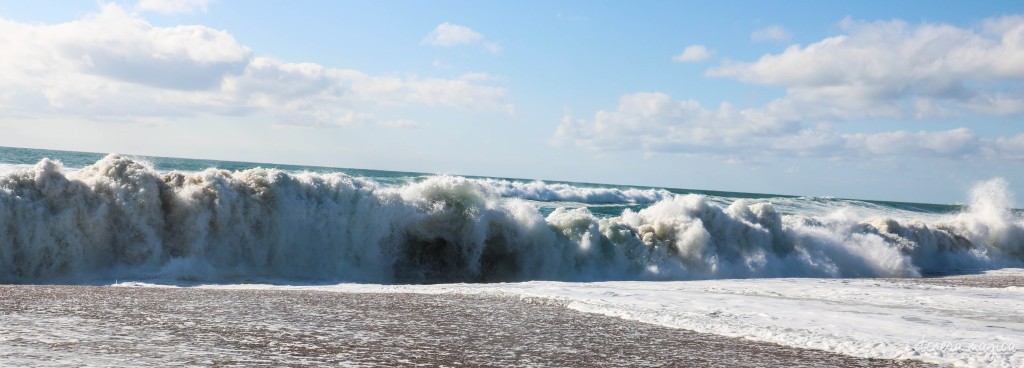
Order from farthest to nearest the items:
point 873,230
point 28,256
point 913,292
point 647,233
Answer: point 873,230, point 647,233, point 28,256, point 913,292

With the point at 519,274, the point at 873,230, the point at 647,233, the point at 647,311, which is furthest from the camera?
the point at 873,230

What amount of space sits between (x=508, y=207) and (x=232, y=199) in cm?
686

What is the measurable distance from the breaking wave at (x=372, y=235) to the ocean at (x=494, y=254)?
0.12 feet

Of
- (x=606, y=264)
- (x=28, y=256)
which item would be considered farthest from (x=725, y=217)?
(x=28, y=256)

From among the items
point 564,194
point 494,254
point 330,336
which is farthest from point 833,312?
point 564,194

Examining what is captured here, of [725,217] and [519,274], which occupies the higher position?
[725,217]

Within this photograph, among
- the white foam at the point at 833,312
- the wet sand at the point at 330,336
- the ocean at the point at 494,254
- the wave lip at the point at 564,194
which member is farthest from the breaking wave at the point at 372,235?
the wave lip at the point at 564,194

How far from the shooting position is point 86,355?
5.38m

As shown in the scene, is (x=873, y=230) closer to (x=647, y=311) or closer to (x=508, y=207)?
(x=508, y=207)

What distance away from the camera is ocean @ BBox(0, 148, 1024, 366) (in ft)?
31.6

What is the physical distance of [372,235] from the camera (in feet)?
63.0

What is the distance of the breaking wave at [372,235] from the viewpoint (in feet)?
51.6

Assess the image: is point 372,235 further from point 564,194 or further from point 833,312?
point 564,194

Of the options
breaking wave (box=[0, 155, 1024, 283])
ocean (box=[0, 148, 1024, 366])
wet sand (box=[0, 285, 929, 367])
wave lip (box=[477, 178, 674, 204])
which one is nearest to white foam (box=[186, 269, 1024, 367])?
ocean (box=[0, 148, 1024, 366])
